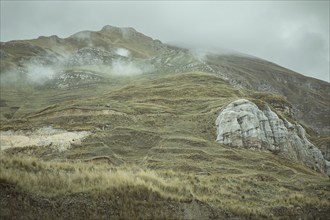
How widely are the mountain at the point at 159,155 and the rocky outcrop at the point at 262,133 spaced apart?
0.60 ft

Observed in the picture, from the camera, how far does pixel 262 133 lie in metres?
51.5

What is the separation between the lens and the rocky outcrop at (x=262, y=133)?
163 feet

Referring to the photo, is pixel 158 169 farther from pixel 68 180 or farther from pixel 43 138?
pixel 43 138

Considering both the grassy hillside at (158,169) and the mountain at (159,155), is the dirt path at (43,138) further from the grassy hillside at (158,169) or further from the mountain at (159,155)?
the grassy hillside at (158,169)

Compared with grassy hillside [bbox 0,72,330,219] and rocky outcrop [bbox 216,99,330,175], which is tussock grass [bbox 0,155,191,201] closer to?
grassy hillside [bbox 0,72,330,219]

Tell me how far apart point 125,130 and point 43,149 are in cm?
1106

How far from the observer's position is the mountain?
14.9 meters

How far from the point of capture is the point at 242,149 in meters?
47.1

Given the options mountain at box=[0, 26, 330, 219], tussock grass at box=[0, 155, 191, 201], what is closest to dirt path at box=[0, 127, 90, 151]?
mountain at box=[0, 26, 330, 219]

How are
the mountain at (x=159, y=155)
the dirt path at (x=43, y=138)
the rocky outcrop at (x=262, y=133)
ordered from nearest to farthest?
the mountain at (x=159, y=155), the dirt path at (x=43, y=138), the rocky outcrop at (x=262, y=133)

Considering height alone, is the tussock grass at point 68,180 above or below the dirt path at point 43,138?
above

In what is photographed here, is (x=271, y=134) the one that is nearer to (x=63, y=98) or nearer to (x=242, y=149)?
(x=242, y=149)

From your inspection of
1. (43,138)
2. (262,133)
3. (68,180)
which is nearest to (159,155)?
(43,138)

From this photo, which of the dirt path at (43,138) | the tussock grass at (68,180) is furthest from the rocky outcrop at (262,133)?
the tussock grass at (68,180)
